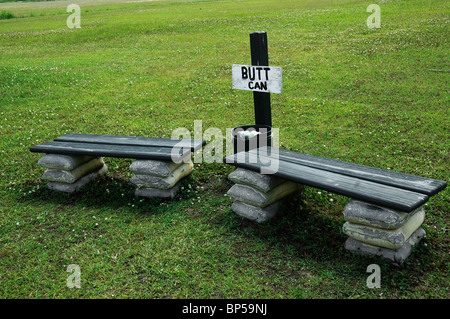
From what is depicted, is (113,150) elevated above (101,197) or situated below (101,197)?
above

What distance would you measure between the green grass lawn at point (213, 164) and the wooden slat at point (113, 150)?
0.52 meters

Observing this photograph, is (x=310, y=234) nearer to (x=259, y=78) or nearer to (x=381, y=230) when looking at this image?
(x=381, y=230)

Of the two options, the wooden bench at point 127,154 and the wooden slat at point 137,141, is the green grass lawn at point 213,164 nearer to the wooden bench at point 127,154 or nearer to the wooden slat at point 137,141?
the wooden bench at point 127,154

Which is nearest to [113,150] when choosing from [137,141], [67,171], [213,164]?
[137,141]

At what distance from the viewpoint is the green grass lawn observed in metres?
3.83

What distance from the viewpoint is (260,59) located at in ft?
16.6

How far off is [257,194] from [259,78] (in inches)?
50.5

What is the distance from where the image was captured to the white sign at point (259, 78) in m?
4.82

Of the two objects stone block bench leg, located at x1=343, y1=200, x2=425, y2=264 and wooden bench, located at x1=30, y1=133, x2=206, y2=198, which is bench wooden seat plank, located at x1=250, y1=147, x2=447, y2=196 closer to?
stone block bench leg, located at x1=343, y1=200, x2=425, y2=264

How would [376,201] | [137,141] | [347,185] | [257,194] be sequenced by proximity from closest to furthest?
[376,201], [347,185], [257,194], [137,141]

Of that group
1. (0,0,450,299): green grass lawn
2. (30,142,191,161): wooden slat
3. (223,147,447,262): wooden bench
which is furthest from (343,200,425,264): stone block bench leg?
(30,142,191,161): wooden slat

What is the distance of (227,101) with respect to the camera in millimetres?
9070

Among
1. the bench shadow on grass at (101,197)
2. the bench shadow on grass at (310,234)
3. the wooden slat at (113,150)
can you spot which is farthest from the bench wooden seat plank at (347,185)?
the bench shadow on grass at (101,197)

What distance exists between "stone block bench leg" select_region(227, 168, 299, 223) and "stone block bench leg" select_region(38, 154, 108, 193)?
80.2 inches
